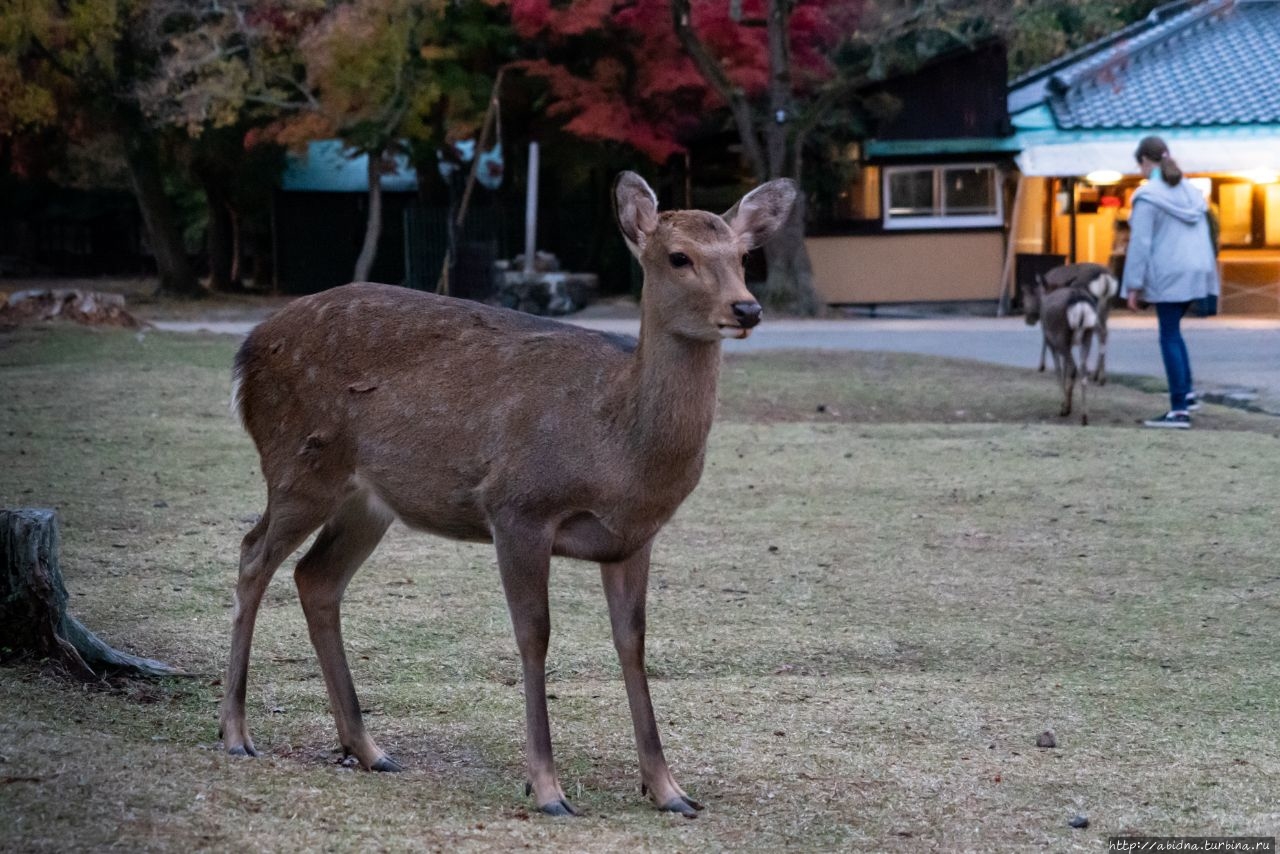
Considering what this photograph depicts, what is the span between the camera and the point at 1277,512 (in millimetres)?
9531

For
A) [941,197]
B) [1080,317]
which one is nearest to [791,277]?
[941,197]

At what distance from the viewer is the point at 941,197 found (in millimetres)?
27578

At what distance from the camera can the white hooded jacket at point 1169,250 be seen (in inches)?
510

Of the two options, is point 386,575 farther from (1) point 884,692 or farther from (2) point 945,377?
(2) point 945,377

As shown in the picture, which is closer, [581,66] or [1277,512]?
[1277,512]

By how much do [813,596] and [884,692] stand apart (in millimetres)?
1579

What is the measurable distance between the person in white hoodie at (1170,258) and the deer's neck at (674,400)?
356 inches

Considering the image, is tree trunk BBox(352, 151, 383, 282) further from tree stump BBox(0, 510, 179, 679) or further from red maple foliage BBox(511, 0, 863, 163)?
tree stump BBox(0, 510, 179, 679)

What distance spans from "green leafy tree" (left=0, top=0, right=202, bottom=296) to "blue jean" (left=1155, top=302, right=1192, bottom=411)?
1809cm

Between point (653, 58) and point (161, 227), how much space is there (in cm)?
1033

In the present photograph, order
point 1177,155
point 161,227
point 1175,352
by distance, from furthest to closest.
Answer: point 161,227
point 1177,155
point 1175,352

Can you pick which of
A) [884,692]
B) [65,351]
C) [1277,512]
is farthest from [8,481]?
[65,351]

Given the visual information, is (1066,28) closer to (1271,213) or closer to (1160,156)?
(1271,213)

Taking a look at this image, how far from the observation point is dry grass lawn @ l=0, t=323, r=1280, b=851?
4.40 meters
